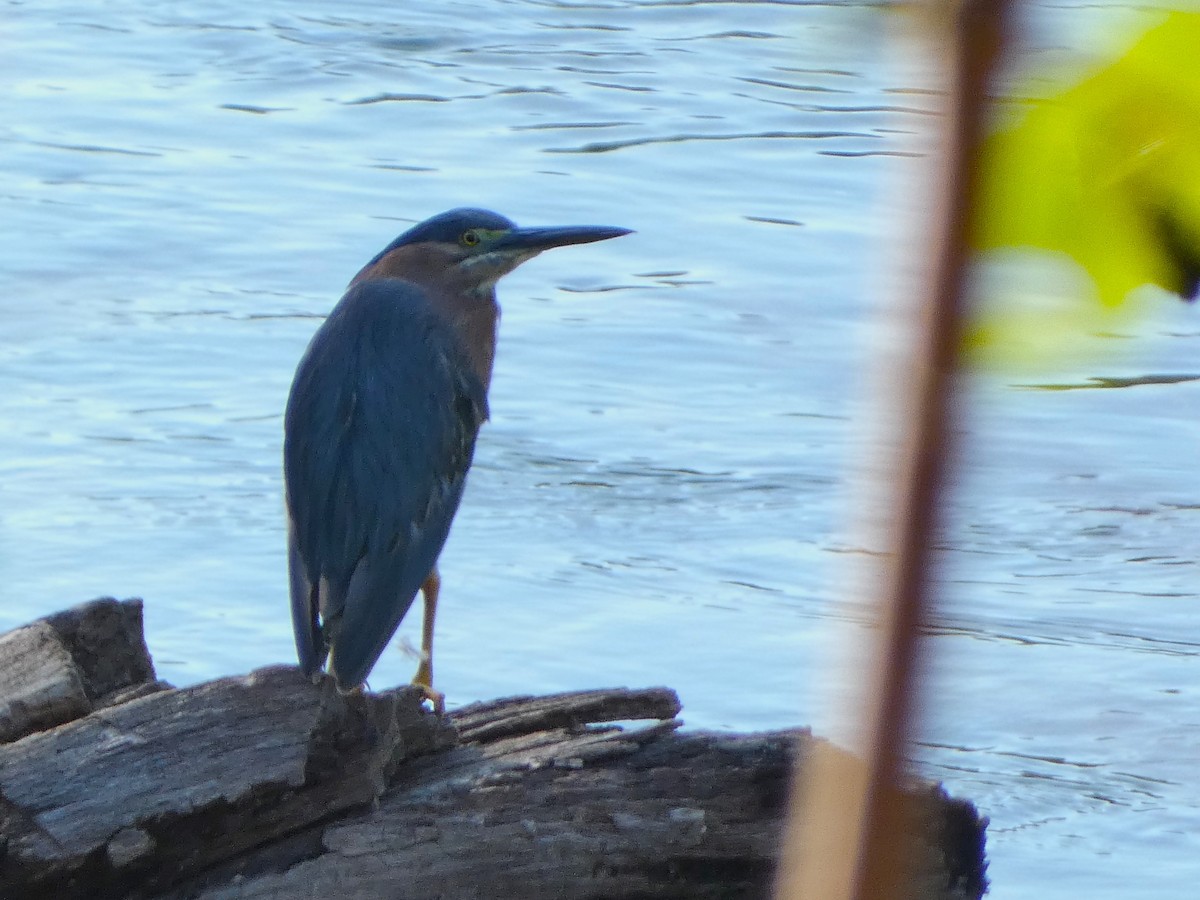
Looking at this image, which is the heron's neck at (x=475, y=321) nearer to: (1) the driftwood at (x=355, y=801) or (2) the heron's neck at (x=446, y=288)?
(2) the heron's neck at (x=446, y=288)

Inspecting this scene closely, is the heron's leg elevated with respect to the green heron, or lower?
lower

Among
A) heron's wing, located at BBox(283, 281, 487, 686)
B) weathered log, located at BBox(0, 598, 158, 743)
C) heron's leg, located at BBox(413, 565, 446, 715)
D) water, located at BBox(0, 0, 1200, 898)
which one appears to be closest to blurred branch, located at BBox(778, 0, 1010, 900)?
water, located at BBox(0, 0, 1200, 898)

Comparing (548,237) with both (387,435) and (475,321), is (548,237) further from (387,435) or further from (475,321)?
(387,435)

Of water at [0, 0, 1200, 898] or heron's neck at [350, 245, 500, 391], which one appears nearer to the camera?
heron's neck at [350, 245, 500, 391]

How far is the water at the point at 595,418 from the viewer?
14.8 ft

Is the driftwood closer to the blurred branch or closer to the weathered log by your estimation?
the weathered log

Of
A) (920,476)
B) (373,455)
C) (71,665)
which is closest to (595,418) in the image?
(373,455)

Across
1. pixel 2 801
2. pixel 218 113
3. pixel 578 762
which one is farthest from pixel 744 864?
pixel 218 113

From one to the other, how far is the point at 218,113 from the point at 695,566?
4835mm

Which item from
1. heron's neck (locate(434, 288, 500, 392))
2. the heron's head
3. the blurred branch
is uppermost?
the blurred branch

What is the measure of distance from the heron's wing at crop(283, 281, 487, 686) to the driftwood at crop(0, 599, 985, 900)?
0.49m

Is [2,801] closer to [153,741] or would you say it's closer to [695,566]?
[153,741]

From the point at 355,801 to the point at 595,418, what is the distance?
10.8 ft

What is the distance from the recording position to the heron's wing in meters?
3.59
